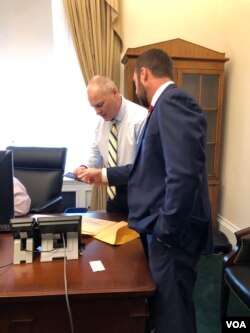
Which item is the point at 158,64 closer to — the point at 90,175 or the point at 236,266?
the point at 90,175

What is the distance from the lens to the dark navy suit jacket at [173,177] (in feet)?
3.29

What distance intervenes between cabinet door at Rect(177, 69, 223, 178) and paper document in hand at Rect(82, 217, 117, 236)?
6.28 ft

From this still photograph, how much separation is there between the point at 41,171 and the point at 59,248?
1.38 metres

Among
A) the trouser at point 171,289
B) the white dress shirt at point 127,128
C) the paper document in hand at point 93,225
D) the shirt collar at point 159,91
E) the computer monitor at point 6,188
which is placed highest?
the shirt collar at point 159,91

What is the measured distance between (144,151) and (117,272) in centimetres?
47

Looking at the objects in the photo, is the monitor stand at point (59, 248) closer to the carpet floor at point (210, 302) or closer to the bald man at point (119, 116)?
the bald man at point (119, 116)

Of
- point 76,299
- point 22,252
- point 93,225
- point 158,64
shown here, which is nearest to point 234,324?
point 93,225

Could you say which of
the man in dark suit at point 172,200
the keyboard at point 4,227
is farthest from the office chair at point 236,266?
the keyboard at point 4,227

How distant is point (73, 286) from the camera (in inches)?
38.4

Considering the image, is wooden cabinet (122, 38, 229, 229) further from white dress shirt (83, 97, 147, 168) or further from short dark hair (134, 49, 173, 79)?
short dark hair (134, 49, 173, 79)

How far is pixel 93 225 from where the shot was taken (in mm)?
1512

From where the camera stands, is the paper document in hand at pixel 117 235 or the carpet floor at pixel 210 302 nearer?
the paper document in hand at pixel 117 235

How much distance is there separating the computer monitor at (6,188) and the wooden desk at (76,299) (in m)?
0.30

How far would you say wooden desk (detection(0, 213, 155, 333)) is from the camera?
0.95m
